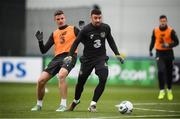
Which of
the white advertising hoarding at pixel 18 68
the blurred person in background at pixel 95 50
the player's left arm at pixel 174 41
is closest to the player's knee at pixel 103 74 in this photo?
the blurred person in background at pixel 95 50

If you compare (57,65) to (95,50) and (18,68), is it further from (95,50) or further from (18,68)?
(18,68)

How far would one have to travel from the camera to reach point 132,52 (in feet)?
114

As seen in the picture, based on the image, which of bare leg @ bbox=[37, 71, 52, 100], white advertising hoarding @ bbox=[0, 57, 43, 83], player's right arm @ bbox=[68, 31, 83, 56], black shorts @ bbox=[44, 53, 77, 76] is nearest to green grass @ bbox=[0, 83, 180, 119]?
bare leg @ bbox=[37, 71, 52, 100]

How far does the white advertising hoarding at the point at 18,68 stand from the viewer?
30.1 metres

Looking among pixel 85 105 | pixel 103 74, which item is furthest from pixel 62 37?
pixel 85 105

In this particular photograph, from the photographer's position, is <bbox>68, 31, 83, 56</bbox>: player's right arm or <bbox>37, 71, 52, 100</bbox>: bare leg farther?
<bbox>37, 71, 52, 100</bbox>: bare leg

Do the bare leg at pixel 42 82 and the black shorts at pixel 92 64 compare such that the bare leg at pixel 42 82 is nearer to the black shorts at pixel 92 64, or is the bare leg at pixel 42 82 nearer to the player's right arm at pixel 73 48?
the player's right arm at pixel 73 48

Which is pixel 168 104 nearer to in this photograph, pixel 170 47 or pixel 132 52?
pixel 170 47

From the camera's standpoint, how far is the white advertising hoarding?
30062mm

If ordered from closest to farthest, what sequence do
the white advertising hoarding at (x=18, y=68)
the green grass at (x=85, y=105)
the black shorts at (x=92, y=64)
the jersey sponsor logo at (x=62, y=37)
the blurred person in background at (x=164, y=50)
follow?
the green grass at (x=85, y=105) < the black shorts at (x=92, y=64) < the jersey sponsor logo at (x=62, y=37) < the blurred person in background at (x=164, y=50) < the white advertising hoarding at (x=18, y=68)

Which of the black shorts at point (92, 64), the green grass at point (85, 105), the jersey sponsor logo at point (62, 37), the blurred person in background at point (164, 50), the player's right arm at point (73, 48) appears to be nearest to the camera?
the green grass at point (85, 105)

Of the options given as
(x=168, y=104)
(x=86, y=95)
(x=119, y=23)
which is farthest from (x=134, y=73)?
(x=168, y=104)

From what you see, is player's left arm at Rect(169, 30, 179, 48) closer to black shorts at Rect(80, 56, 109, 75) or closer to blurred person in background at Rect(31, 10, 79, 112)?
blurred person in background at Rect(31, 10, 79, 112)

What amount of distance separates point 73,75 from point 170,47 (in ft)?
27.8
